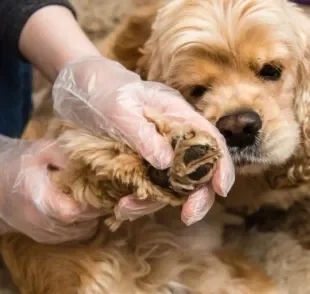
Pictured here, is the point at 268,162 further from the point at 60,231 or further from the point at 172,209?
the point at 60,231

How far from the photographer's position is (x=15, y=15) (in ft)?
4.82

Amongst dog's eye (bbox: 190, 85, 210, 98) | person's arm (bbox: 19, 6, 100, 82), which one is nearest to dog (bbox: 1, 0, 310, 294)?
dog's eye (bbox: 190, 85, 210, 98)

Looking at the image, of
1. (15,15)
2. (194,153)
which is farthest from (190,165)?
(15,15)

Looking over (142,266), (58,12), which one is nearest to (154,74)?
(58,12)

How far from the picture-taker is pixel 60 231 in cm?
122

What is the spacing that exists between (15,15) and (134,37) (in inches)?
9.5

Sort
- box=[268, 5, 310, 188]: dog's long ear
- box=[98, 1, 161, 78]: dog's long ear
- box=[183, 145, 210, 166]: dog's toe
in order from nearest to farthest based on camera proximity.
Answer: box=[183, 145, 210, 166]: dog's toe < box=[268, 5, 310, 188]: dog's long ear < box=[98, 1, 161, 78]: dog's long ear

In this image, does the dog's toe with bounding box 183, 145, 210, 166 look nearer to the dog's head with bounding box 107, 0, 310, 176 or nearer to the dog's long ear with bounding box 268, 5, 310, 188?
the dog's head with bounding box 107, 0, 310, 176

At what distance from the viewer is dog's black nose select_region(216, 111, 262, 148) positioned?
1175 millimetres

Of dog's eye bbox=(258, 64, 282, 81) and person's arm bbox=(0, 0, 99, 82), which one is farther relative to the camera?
person's arm bbox=(0, 0, 99, 82)

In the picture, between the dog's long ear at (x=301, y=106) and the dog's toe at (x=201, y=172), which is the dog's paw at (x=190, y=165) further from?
the dog's long ear at (x=301, y=106)

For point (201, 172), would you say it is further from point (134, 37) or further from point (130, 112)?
point (134, 37)

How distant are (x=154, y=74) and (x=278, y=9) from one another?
0.25 meters

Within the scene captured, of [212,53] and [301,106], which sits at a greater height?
[212,53]
